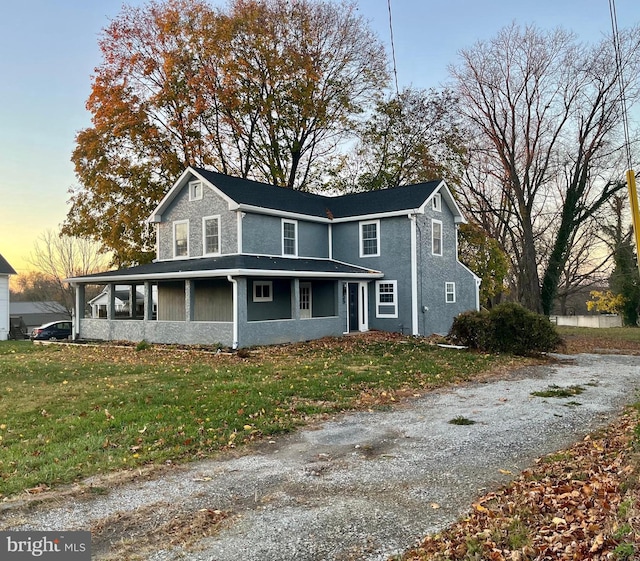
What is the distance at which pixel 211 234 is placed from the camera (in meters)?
21.3

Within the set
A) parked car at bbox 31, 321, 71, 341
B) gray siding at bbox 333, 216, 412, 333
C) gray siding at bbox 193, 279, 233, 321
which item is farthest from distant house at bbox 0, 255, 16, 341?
gray siding at bbox 333, 216, 412, 333

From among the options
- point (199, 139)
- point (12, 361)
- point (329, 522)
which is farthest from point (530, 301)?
point (329, 522)

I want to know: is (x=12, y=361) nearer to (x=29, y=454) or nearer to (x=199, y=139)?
(x=29, y=454)

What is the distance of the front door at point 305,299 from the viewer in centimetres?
2192

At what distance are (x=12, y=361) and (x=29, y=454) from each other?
10.5 m

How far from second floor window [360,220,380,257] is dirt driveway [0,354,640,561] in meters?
15.5

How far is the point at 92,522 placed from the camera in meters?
4.34

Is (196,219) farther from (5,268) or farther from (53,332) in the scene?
(5,268)

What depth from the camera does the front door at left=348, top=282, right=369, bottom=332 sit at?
74.0ft

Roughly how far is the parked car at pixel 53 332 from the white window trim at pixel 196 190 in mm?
14303

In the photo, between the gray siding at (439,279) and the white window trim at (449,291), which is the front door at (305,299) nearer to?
the gray siding at (439,279)

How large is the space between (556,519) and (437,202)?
21159mm

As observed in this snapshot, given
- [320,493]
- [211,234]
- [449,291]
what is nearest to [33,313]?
[211,234]

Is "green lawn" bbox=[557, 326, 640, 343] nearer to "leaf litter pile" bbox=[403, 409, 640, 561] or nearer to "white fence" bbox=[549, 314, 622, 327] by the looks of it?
"white fence" bbox=[549, 314, 622, 327]
